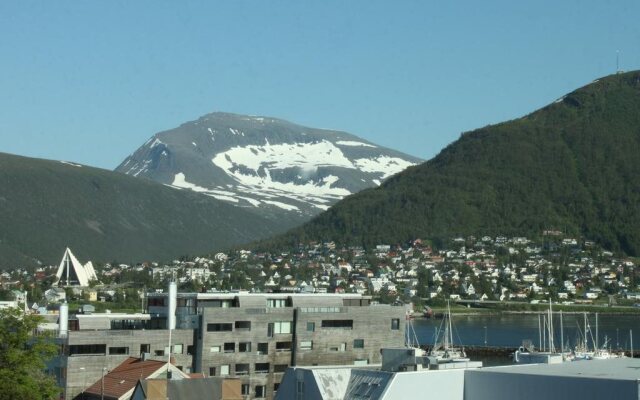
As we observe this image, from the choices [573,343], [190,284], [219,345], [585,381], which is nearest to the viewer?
[585,381]

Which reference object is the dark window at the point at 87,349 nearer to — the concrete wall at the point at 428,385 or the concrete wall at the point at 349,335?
the concrete wall at the point at 349,335

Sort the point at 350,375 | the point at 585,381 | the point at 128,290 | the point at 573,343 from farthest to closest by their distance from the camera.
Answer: the point at 128,290 < the point at 573,343 < the point at 350,375 < the point at 585,381

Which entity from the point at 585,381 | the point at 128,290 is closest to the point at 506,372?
the point at 585,381

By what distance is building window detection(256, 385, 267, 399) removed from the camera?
56281 mm

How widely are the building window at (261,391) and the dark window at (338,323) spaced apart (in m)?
4.04

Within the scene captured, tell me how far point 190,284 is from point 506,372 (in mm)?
156943

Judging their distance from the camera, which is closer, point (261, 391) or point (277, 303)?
point (261, 391)

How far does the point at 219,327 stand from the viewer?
185ft

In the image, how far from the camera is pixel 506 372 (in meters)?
35.8

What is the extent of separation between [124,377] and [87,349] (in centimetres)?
556

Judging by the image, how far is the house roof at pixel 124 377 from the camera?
46.8 m

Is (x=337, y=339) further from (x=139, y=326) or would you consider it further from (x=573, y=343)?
(x=573, y=343)

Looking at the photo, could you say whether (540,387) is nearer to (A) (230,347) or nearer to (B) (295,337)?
(A) (230,347)

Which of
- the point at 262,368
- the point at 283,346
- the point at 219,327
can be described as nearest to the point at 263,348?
the point at 262,368
